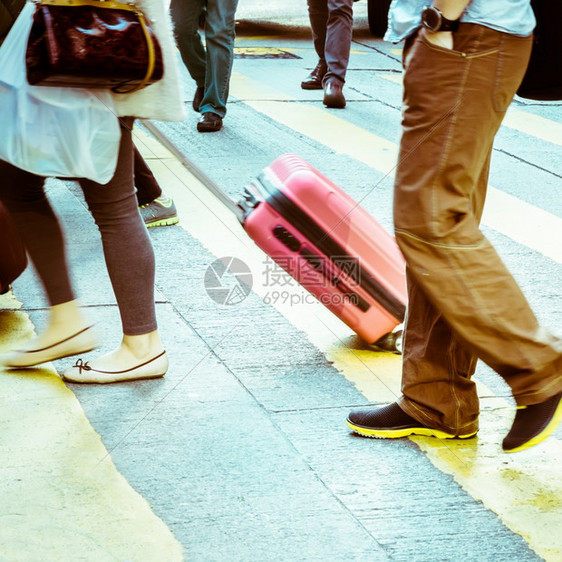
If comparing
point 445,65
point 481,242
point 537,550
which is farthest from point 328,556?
point 445,65

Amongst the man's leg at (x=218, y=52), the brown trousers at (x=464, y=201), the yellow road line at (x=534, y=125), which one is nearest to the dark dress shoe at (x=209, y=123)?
the man's leg at (x=218, y=52)

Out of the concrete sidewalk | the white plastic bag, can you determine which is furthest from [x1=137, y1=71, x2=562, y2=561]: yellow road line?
the white plastic bag

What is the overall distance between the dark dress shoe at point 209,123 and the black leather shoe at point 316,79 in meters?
1.67

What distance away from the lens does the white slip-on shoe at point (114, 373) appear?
312 cm

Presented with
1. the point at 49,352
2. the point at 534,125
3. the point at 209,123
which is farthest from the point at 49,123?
the point at 534,125

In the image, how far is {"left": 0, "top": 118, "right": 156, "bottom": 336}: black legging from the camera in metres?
2.94

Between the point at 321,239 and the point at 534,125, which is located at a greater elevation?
the point at 321,239

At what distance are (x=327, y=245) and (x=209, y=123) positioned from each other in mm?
3466

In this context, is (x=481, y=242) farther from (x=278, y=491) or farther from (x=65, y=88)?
(x=65, y=88)

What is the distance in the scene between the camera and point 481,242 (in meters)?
2.50

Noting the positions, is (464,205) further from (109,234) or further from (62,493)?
(62,493)

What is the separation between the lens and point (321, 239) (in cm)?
326

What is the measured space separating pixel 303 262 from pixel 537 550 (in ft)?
4.33

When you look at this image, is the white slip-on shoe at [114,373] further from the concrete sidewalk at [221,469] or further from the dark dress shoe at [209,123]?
the dark dress shoe at [209,123]
